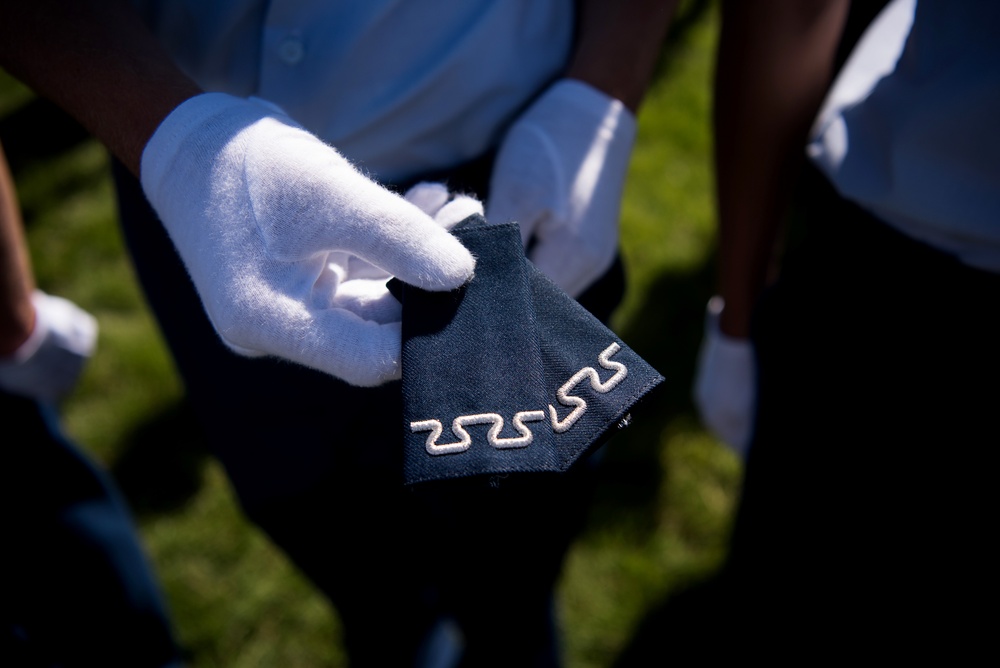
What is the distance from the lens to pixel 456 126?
42.1 inches

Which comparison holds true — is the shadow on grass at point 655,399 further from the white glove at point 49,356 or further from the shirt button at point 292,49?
the white glove at point 49,356

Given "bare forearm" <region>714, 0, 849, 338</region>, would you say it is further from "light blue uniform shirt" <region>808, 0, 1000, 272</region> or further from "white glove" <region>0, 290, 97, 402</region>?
"white glove" <region>0, 290, 97, 402</region>

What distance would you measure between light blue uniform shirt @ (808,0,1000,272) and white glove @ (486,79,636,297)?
347mm

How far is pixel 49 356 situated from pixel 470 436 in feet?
3.93

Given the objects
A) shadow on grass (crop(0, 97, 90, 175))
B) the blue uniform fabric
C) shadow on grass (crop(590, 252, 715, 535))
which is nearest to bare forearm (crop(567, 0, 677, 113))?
shadow on grass (crop(590, 252, 715, 535))

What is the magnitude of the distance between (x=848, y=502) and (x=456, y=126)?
860mm

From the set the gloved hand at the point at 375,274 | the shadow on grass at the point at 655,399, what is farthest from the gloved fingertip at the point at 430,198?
the shadow on grass at the point at 655,399

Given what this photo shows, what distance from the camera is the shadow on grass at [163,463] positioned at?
6.92 ft

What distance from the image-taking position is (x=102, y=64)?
2.90 ft

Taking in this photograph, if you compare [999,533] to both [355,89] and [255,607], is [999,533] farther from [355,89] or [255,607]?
[255,607]

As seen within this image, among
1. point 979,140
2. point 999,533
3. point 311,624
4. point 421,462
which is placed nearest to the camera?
point 421,462

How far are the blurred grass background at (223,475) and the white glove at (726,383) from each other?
53cm

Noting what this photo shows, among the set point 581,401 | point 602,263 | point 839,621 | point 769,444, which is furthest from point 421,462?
point 839,621

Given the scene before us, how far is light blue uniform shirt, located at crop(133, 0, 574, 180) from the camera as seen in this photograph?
38.2 inches
